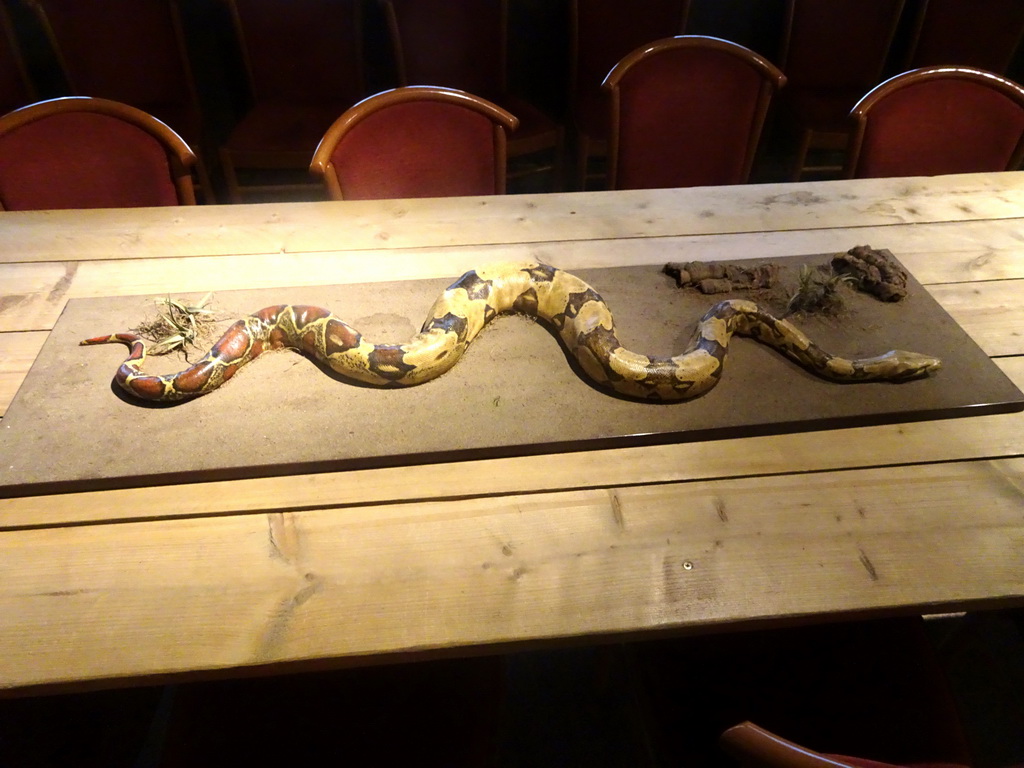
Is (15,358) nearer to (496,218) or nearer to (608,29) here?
(496,218)

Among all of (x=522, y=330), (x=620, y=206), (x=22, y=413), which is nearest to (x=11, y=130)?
(x=22, y=413)

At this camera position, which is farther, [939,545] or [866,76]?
[866,76]

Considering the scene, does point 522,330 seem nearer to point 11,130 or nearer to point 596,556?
point 596,556

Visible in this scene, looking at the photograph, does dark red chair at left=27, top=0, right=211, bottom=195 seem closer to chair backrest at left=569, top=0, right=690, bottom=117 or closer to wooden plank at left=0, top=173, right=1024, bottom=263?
wooden plank at left=0, top=173, right=1024, bottom=263

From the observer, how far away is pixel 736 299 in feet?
5.36

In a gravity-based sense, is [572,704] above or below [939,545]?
below

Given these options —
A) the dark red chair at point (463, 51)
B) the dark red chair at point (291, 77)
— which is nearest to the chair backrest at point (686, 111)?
the dark red chair at point (463, 51)

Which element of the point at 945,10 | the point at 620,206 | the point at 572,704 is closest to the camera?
the point at 572,704

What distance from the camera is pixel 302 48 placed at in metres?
3.19

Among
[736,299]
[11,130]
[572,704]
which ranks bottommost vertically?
[572,704]

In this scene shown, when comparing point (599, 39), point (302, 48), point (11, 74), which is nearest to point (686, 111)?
point (599, 39)

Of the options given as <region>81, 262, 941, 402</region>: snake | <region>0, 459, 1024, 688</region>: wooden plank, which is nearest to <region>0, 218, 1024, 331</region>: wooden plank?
<region>81, 262, 941, 402</region>: snake

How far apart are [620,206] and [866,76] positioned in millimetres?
2323

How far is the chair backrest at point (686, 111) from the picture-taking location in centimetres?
232
